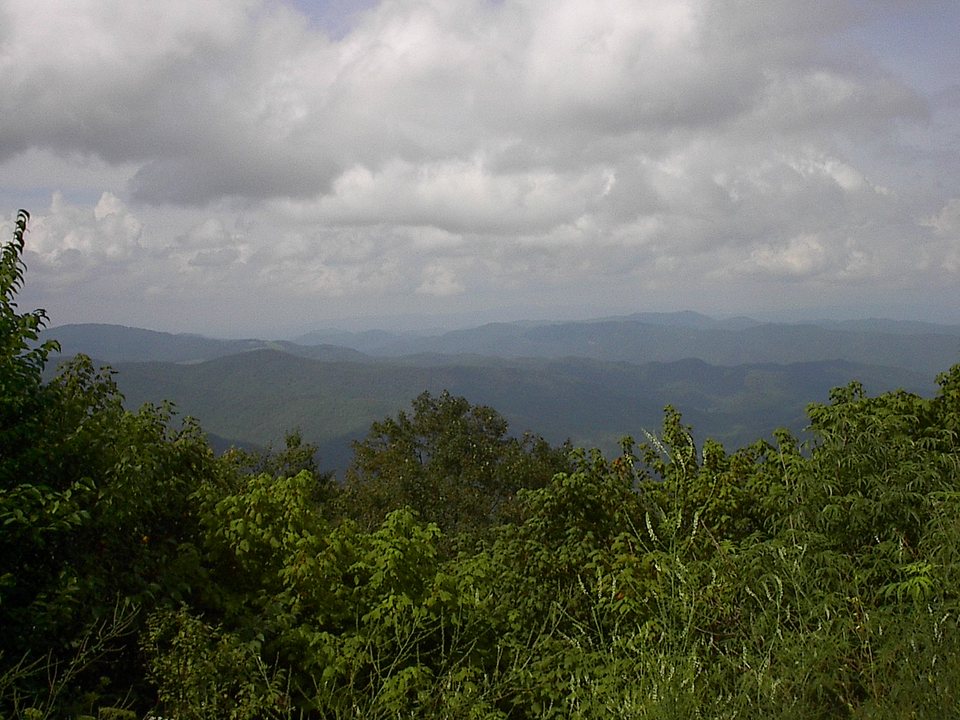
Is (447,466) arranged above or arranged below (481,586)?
below

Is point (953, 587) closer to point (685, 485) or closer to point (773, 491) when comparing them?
point (773, 491)

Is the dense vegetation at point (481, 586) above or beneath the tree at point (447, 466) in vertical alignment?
above

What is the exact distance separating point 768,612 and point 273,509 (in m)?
7.68

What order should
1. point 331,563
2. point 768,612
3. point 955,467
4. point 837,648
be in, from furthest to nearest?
point 331,563 → point 955,467 → point 768,612 → point 837,648

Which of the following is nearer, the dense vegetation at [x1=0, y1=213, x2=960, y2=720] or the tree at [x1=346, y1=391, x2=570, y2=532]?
the dense vegetation at [x1=0, y1=213, x2=960, y2=720]

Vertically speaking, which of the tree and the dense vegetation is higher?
the dense vegetation

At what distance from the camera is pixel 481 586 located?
347 inches

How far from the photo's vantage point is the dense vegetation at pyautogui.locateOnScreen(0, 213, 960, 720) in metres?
4.04

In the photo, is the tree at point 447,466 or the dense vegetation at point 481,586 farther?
the tree at point 447,466

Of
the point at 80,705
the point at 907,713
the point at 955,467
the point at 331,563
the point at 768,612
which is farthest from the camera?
the point at 331,563

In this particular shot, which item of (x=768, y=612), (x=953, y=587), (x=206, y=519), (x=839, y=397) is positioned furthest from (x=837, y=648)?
(x=839, y=397)

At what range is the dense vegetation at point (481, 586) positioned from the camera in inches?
159

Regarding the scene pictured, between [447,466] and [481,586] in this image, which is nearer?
[481,586]

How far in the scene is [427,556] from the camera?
980cm
